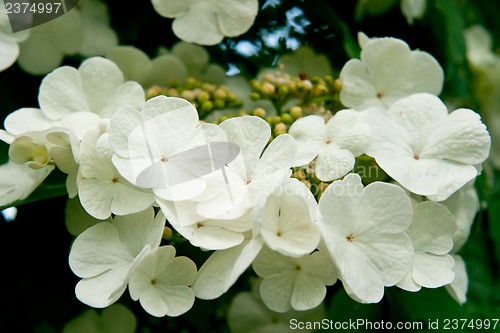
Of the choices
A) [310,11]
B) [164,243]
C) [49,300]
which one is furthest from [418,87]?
[49,300]

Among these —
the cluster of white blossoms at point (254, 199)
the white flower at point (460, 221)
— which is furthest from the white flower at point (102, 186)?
the white flower at point (460, 221)

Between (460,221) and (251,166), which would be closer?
(251,166)

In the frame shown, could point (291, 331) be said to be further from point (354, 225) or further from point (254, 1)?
point (254, 1)

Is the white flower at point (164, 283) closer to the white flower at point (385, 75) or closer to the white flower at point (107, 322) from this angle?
the white flower at point (107, 322)

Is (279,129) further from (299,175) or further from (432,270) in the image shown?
(432,270)

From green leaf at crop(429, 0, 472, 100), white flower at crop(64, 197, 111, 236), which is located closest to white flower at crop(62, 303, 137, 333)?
white flower at crop(64, 197, 111, 236)

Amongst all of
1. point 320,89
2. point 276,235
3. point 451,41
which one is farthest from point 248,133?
point 451,41
